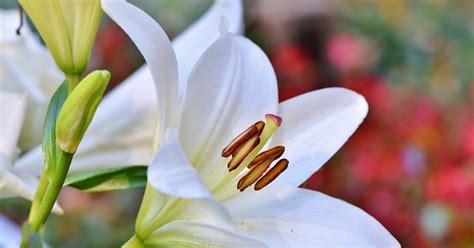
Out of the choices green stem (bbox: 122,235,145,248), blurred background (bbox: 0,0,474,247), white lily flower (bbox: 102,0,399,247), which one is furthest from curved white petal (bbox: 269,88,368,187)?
blurred background (bbox: 0,0,474,247)

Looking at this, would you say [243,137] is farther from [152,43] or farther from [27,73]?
[27,73]

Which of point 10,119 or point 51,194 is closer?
point 51,194

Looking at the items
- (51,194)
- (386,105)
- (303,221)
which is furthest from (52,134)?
(386,105)

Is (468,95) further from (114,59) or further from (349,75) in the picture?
(114,59)

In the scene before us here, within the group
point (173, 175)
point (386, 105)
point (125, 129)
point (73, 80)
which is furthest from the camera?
A: point (386, 105)

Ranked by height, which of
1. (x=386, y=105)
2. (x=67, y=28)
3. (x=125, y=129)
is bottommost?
(x=386, y=105)

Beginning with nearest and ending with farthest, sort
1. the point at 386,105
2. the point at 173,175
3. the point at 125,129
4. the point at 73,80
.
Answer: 1. the point at 173,175
2. the point at 73,80
3. the point at 125,129
4. the point at 386,105

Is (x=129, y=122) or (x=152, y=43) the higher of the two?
(x=152, y=43)
